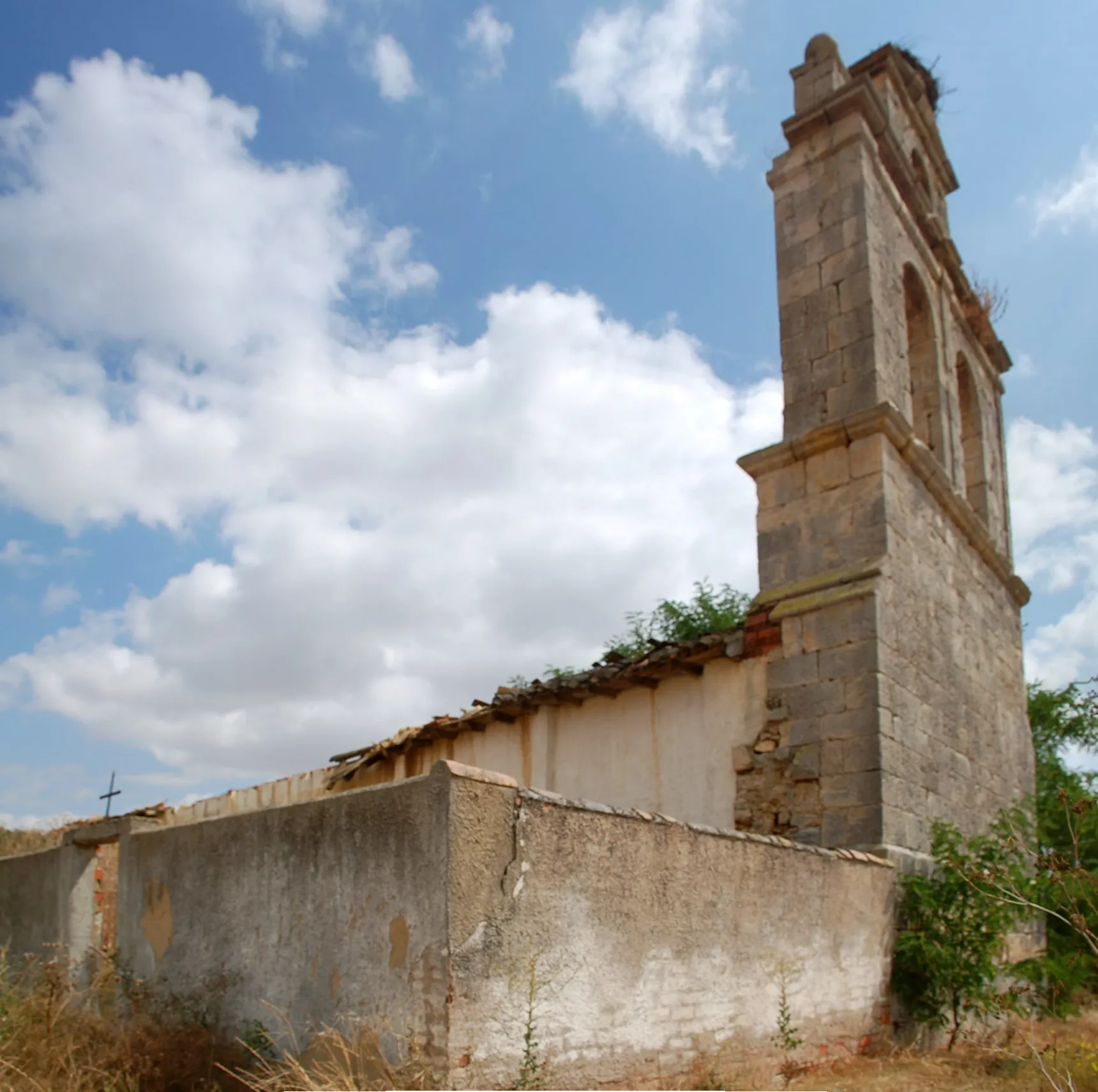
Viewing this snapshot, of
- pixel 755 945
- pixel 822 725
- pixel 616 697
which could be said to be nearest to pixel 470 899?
pixel 755 945

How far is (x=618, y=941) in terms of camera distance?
4828 mm

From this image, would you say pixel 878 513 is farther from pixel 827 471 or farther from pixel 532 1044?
pixel 532 1044

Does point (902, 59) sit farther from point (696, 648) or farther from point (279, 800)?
point (279, 800)

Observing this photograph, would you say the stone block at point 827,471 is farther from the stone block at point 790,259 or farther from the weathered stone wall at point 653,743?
the stone block at point 790,259

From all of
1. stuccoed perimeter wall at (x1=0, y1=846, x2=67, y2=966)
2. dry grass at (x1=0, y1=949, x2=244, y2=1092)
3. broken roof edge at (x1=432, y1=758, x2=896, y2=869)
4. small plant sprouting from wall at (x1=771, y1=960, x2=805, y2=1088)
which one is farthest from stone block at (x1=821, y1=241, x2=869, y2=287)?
stuccoed perimeter wall at (x1=0, y1=846, x2=67, y2=966)

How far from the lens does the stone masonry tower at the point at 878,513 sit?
317 inches

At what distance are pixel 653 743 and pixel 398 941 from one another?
505 centimetres

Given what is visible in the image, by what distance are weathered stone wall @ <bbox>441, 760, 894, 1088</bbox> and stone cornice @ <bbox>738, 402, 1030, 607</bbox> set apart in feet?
13.0

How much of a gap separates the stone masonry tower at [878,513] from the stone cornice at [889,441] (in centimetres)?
2

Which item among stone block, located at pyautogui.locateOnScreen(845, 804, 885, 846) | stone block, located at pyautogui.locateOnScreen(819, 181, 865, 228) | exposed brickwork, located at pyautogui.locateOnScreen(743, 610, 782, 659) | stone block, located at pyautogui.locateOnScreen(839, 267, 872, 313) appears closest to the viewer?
stone block, located at pyautogui.locateOnScreen(845, 804, 885, 846)

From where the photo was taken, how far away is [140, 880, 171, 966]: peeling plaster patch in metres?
6.20

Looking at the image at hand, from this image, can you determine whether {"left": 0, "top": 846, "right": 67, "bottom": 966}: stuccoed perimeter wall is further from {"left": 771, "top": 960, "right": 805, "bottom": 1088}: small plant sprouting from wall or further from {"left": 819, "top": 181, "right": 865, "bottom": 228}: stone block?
{"left": 819, "top": 181, "right": 865, "bottom": 228}: stone block

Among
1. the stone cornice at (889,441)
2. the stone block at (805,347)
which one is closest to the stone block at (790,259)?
the stone block at (805,347)

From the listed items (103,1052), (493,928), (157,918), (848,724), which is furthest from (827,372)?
(103,1052)
